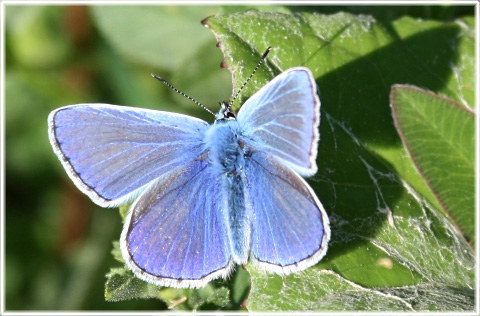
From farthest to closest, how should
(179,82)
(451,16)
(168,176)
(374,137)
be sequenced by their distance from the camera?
(179,82), (451,16), (374,137), (168,176)

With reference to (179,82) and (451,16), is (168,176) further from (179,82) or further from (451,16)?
(451,16)

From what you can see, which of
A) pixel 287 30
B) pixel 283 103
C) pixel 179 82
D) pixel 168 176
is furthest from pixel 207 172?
pixel 179 82

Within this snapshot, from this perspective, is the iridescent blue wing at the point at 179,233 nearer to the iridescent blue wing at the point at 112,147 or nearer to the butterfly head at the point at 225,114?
the iridescent blue wing at the point at 112,147

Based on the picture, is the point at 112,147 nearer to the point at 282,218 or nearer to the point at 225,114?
the point at 225,114

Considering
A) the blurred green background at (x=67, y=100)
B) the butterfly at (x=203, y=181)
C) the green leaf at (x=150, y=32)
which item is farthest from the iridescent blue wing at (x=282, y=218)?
the green leaf at (x=150, y=32)

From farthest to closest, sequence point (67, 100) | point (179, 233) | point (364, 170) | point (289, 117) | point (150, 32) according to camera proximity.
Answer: point (67, 100) → point (150, 32) → point (364, 170) → point (179, 233) → point (289, 117)

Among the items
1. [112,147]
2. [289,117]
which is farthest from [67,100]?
[289,117]

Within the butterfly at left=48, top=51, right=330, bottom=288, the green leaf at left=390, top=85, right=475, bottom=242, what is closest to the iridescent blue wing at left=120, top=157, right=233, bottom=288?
the butterfly at left=48, top=51, right=330, bottom=288
